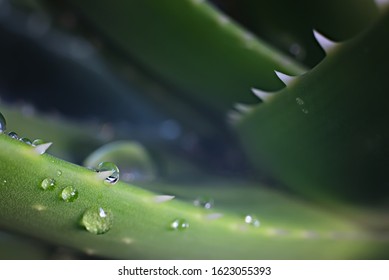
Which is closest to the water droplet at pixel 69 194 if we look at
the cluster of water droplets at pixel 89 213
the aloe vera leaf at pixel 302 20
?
the cluster of water droplets at pixel 89 213

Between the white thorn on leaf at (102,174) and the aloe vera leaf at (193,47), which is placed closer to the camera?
the white thorn on leaf at (102,174)

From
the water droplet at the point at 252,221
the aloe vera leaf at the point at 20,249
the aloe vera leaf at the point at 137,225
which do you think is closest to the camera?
the aloe vera leaf at the point at 137,225

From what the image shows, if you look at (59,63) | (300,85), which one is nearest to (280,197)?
(300,85)

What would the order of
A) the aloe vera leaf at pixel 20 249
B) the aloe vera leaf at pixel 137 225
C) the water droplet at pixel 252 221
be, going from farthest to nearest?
the aloe vera leaf at pixel 20 249, the water droplet at pixel 252 221, the aloe vera leaf at pixel 137 225

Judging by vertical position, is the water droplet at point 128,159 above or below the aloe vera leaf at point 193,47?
below

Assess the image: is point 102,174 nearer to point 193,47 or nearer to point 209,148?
point 193,47

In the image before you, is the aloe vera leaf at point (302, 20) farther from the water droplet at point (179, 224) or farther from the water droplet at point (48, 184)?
the water droplet at point (48, 184)

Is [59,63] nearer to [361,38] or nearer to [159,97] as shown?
[159,97]

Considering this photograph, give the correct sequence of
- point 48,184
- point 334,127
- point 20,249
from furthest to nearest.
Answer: point 20,249 → point 334,127 → point 48,184

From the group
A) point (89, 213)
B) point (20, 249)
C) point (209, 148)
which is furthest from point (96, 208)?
point (209, 148)
